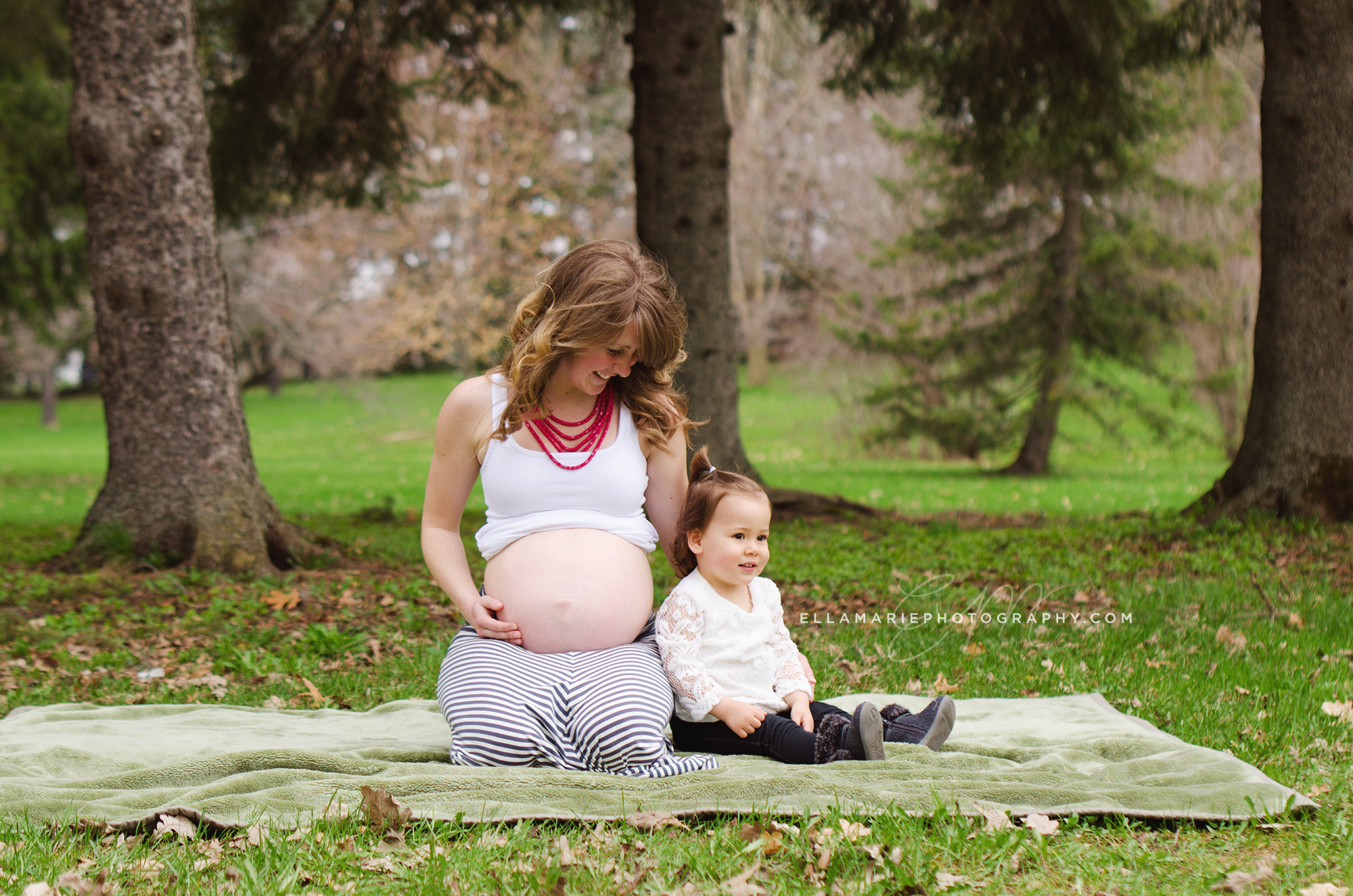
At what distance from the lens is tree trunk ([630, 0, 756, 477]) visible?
340 inches

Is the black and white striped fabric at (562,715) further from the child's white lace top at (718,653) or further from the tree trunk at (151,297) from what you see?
the tree trunk at (151,297)

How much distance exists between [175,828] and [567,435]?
156 cm

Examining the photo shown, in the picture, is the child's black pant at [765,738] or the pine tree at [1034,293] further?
the pine tree at [1034,293]

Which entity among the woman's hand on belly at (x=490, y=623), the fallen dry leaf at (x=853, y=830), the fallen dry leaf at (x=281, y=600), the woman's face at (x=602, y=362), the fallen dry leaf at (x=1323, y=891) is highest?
the woman's face at (x=602, y=362)

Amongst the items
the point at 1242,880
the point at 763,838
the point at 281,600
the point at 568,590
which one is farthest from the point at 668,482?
the point at 281,600

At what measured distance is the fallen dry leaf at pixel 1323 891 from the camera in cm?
237

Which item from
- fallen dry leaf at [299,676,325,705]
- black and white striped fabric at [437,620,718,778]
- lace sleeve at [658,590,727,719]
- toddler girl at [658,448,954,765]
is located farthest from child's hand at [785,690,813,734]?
fallen dry leaf at [299,676,325,705]

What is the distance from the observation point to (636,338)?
327 centimetres

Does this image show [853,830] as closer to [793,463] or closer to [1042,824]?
[1042,824]

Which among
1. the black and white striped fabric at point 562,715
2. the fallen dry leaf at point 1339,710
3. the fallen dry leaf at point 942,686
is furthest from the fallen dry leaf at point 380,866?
the fallen dry leaf at point 1339,710

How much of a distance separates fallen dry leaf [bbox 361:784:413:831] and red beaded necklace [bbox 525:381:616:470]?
3.71 ft

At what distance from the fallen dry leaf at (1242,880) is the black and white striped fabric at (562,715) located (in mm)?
1401

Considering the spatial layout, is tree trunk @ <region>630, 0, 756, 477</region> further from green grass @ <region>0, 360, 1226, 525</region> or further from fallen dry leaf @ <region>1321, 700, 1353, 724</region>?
fallen dry leaf @ <region>1321, 700, 1353, 724</region>

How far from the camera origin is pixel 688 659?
334 centimetres
